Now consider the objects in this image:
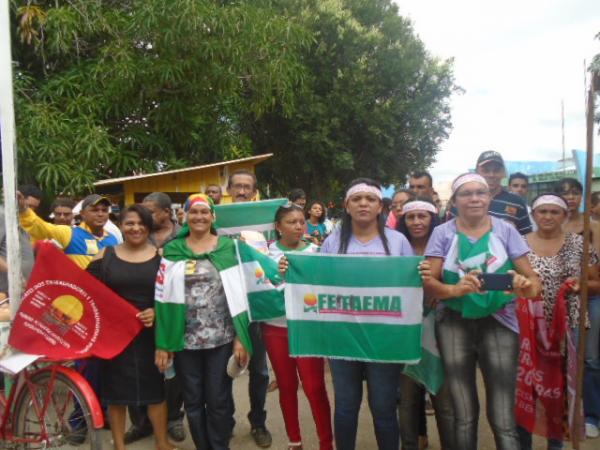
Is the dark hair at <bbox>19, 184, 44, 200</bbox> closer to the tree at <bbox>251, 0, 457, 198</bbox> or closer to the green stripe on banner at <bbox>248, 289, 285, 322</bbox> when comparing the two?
the green stripe on banner at <bbox>248, 289, 285, 322</bbox>

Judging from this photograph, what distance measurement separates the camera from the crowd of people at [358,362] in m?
3.14

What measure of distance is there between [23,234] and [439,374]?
327 centimetres

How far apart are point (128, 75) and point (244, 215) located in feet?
22.8

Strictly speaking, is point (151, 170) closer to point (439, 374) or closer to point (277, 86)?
point (277, 86)

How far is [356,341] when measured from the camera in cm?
334

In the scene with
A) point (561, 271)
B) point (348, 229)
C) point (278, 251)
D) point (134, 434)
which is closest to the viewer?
point (348, 229)

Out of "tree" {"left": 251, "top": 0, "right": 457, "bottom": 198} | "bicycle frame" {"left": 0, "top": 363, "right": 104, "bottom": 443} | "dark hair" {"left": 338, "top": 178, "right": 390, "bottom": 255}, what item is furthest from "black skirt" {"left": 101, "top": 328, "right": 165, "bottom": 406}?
"tree" {"left": 251, "top": 0, "right": 457, "bottom": 198}

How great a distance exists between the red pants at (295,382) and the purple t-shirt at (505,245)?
1231 millimetres

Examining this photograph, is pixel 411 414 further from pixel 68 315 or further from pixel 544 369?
pixel 68 315

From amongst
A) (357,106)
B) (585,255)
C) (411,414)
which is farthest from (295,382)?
(357,106)

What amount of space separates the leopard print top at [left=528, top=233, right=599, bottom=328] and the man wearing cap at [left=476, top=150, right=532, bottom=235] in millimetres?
706

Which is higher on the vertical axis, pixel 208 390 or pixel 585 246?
pixel 585 246

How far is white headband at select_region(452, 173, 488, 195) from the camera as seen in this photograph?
3197 millimetres

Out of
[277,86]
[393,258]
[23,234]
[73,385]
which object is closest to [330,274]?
[393,258]
